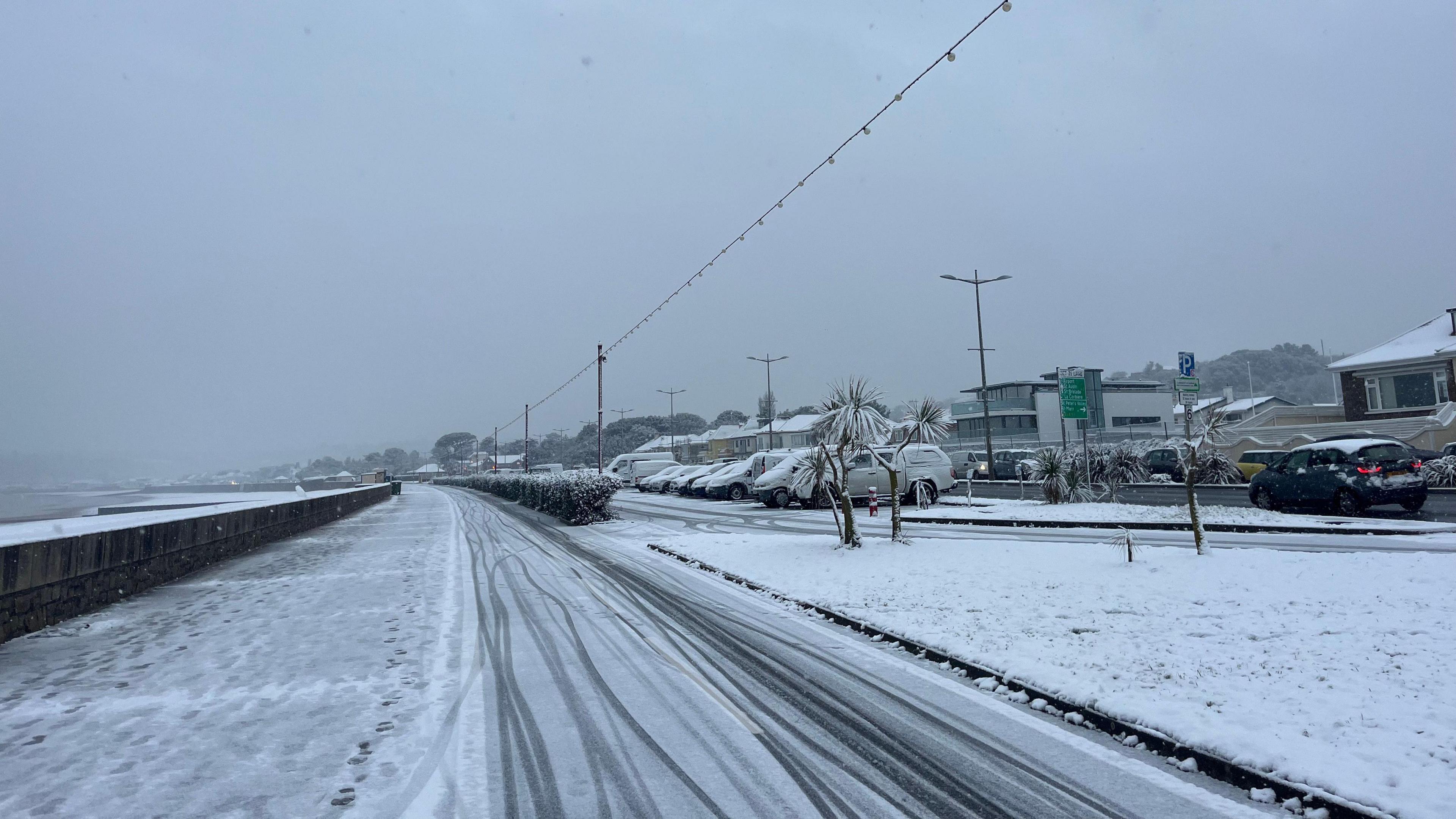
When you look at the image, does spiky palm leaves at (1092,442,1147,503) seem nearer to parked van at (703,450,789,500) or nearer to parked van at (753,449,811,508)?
parked van at (753,449,811,508)

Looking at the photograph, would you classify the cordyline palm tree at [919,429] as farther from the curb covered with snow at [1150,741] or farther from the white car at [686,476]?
the white car at [686,476]

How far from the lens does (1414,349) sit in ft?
114

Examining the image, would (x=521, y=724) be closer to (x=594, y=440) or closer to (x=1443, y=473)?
(x=1443, y=473)

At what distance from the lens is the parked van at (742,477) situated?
31.4 m

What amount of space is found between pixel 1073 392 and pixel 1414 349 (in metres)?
24.5

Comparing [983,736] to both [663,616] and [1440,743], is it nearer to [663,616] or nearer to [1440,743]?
[1440,743]

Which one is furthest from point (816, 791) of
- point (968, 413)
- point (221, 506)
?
point (968, 413)

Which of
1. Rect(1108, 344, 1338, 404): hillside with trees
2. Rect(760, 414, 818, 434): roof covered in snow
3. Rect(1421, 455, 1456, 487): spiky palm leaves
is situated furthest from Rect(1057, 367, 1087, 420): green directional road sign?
Rect(1108, 344, 1338, 404): hillside with trees

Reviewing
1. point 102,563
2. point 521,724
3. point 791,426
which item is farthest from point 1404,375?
point 791,426

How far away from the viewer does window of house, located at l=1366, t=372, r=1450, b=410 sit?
33469 mm

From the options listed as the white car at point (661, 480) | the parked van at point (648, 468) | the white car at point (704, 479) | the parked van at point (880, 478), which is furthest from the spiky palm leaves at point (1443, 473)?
the parked van at point (648, 468)

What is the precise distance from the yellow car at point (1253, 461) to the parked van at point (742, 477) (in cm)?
1758

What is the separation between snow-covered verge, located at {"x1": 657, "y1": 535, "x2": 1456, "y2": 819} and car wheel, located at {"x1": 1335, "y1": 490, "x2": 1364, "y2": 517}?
7948 millimetres

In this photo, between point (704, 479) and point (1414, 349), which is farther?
point (704, 479)
